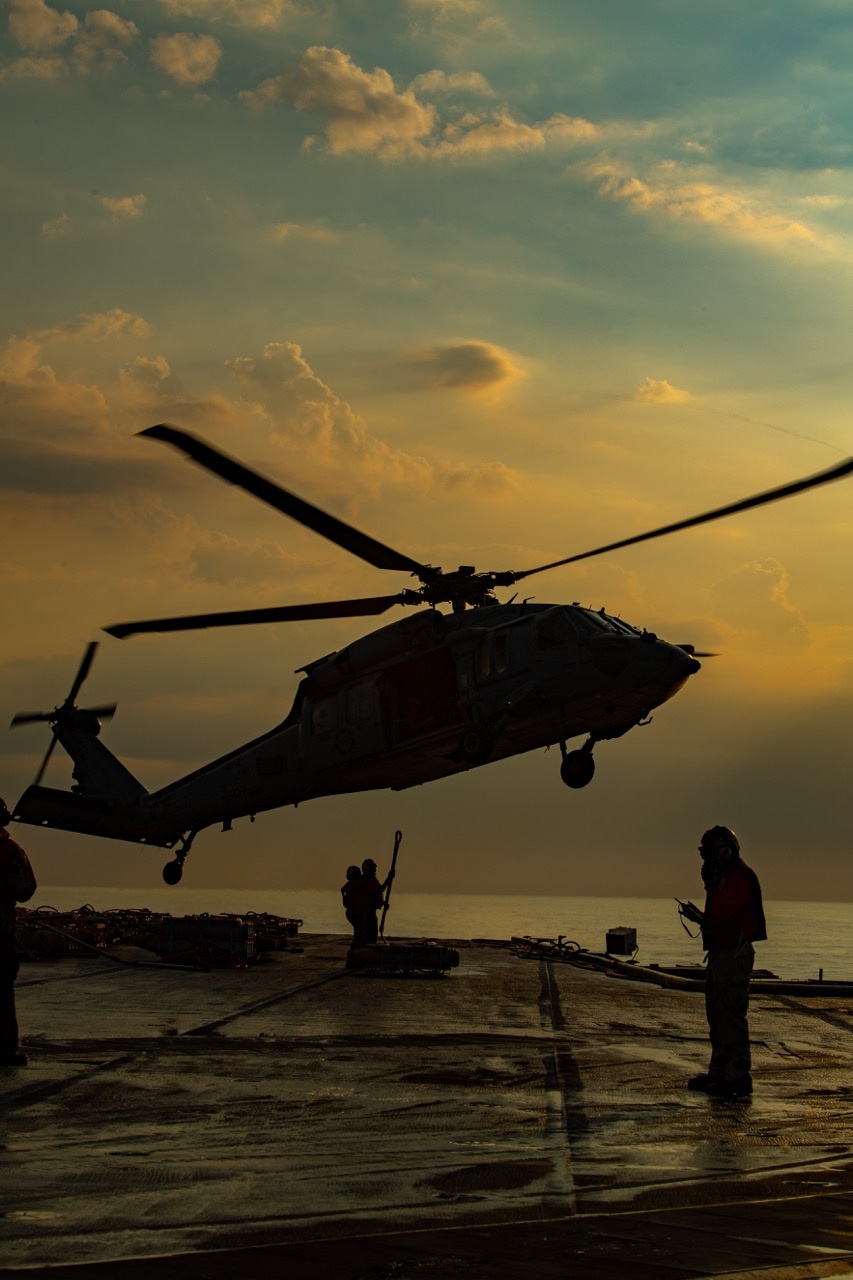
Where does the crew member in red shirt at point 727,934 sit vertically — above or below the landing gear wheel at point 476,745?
below

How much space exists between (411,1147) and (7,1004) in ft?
15.6

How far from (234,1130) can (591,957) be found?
1862 centimetres

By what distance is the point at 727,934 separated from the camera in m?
12.0

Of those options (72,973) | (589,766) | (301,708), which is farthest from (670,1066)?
(301,708)

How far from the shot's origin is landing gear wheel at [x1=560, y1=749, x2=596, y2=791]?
25266mm

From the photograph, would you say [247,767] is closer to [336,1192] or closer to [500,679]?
[500,679]

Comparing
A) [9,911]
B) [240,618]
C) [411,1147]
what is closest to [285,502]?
[240,618]

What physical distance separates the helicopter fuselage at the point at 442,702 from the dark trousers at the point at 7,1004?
42.9ft

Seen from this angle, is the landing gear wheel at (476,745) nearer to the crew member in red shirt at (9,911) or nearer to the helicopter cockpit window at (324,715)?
the helicopter cockpit window at (324,715)

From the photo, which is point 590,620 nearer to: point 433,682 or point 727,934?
point 433,682

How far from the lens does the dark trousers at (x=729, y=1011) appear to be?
11.1 m

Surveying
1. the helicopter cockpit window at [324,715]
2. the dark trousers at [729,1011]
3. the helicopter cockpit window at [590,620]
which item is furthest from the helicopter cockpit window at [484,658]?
the dark trousers at [729,1011]

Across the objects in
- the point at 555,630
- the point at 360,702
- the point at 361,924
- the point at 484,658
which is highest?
the point at 555,630

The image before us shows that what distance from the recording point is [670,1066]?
41.1 feet
